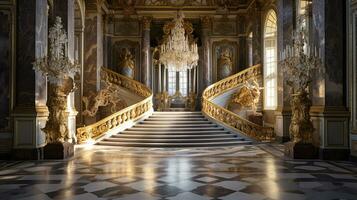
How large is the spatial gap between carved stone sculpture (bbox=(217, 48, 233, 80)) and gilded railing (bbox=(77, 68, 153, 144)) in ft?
16.0

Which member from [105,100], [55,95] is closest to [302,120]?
[55,95]

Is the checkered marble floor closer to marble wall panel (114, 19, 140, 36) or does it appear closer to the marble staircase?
the marble staircase

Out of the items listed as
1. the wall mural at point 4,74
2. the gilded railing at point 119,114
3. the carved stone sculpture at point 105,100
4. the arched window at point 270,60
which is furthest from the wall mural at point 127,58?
the wall mural at point 4,74

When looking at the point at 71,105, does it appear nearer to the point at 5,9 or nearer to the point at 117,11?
the point at 5,9

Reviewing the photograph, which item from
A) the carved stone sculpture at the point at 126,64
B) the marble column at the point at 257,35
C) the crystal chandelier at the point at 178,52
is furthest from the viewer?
the carved stone sculpture at the point at 126,64

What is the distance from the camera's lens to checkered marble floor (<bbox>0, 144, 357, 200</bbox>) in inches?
218

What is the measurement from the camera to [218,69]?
2092 centimetres

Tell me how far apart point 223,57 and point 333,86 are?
11596mm

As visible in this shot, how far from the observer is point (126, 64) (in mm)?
20188

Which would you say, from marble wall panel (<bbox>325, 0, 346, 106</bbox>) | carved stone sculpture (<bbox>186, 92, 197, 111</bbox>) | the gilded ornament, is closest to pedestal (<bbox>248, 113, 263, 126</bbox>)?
carved stone sculpture (<bbox>186, 92, 197, 111</bbox>)

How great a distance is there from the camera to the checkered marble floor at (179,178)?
5.54 m

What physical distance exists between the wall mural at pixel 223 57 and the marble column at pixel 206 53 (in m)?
0.40

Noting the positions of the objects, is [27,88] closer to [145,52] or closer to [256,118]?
[256,118]

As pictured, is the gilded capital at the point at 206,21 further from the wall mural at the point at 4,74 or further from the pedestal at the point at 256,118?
the wall mural at the point at 4,74
